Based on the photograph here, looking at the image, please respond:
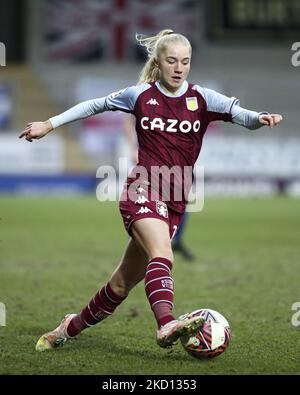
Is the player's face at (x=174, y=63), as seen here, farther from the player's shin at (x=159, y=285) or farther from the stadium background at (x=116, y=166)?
the stadium background at (x=116, y=166)

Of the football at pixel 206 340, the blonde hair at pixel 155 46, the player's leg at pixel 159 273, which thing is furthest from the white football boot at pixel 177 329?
the blonde hair at pixel 155 46

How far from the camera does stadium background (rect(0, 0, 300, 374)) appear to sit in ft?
20.9

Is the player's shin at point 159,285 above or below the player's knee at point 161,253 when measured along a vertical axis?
below

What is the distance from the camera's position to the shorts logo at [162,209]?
17.5 feet

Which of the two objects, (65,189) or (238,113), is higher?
(238,113)

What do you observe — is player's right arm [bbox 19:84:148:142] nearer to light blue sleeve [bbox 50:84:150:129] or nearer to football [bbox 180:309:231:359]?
light blue sleeve [bbox 50:84:150:129]

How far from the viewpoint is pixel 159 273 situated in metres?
5.13

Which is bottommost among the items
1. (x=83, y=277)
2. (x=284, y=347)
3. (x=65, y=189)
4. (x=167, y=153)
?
(x=65, y=189)

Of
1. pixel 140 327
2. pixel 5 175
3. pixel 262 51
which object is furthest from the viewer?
pixel 262 51

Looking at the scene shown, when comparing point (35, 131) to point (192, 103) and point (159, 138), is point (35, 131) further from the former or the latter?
point (192, 103)

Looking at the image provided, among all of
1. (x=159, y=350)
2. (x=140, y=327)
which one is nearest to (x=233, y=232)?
(x=140, y=327)

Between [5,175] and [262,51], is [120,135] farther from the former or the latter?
[262,51]

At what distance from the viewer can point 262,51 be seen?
34.4m

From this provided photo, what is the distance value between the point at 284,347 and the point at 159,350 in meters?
0.84
